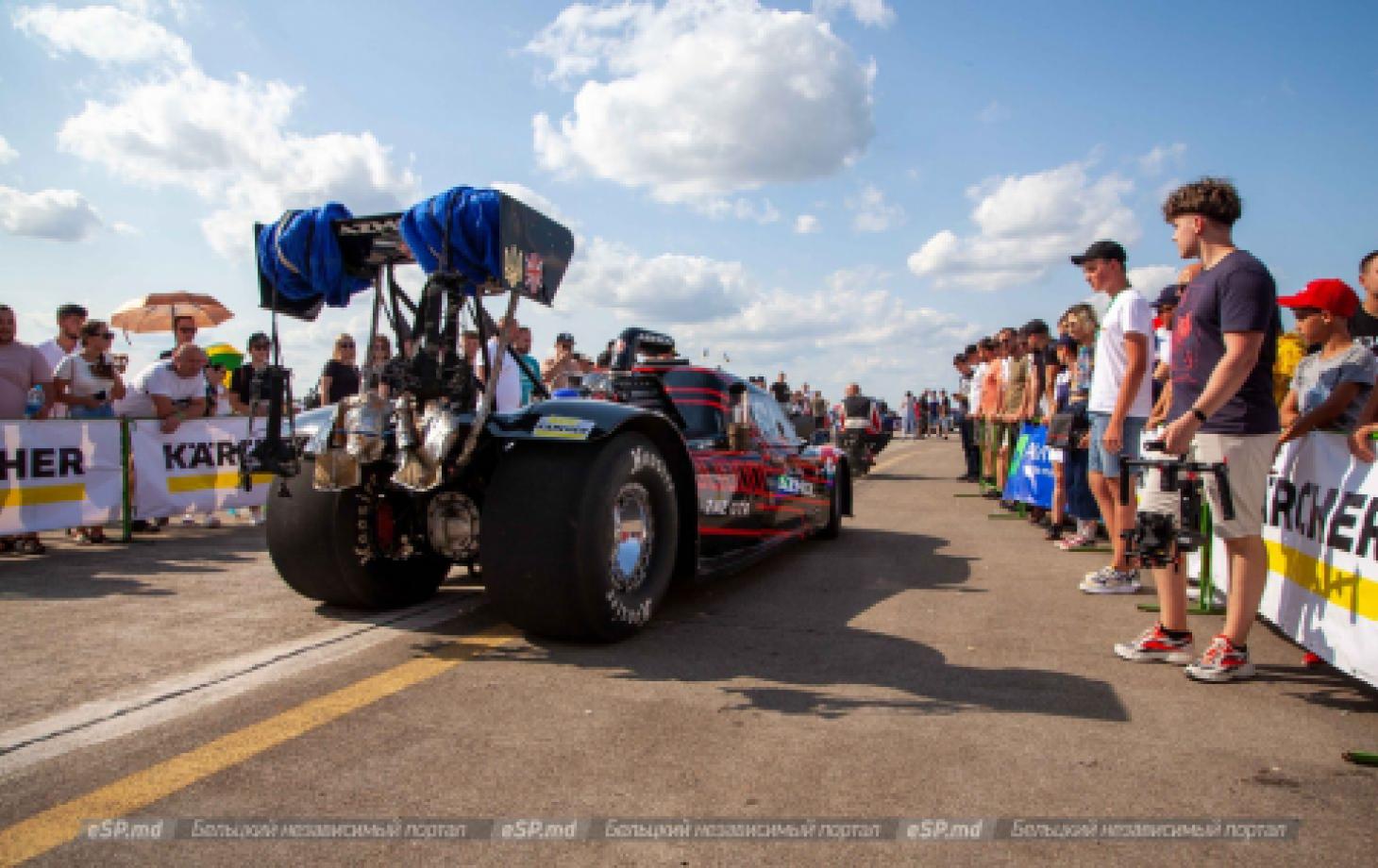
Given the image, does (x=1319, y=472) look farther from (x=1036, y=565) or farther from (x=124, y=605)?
(x=124, y=605)

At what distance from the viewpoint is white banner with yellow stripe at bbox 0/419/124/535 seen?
698cm

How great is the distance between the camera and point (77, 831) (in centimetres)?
225

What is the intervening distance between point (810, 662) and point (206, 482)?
7.46 m

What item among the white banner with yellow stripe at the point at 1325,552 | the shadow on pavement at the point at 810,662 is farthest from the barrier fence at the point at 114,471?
the white banner with yellow stripe at the point at 1325,552

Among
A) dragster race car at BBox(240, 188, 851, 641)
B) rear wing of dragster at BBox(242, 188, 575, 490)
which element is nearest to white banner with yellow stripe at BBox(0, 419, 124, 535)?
dragster race car at BBox(240, 188, 851, 641)

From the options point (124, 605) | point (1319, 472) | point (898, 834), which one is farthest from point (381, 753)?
point (1319, 472)

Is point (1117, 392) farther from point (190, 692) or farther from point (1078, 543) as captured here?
point (190, 692)

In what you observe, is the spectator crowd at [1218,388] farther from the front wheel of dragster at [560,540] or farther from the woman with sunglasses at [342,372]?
the woman with sunglasses at [342,372]

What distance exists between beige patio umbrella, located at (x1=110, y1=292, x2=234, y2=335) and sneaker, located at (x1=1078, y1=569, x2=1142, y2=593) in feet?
41.4

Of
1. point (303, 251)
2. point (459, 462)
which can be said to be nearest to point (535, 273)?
point (459, 462)

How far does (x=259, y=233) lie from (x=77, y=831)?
2781mm

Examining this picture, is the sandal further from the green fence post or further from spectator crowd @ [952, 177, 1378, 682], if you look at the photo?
the green fence post

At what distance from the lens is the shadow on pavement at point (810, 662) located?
3.44m

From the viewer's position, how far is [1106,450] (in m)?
5.45
